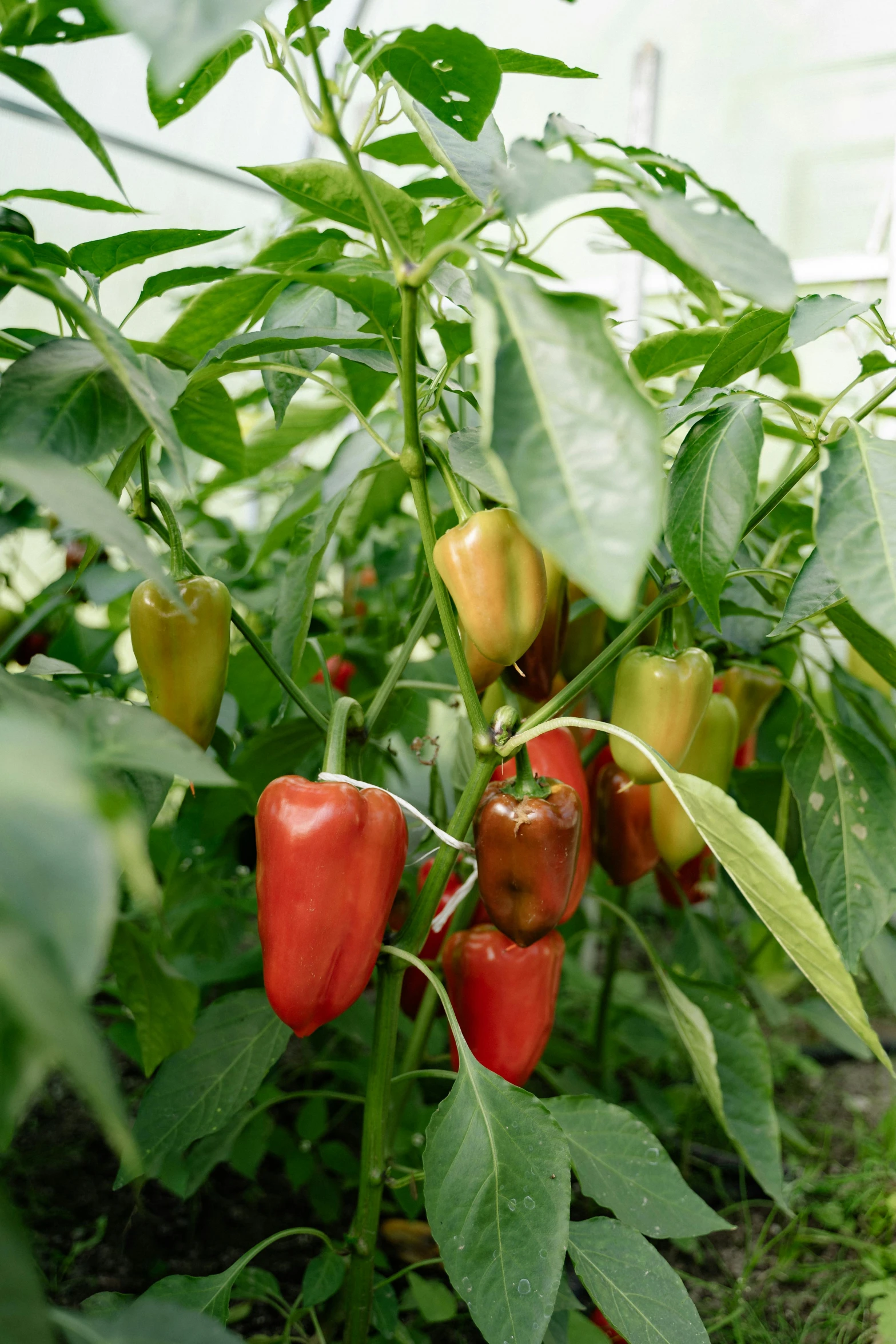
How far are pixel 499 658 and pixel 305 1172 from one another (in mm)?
611

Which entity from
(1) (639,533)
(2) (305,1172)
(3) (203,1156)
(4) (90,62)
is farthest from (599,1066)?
(4) (90,62)

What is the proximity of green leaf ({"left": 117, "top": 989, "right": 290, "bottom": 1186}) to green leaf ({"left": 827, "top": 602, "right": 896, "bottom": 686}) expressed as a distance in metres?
0.43

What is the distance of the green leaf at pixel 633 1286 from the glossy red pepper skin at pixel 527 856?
0.17m

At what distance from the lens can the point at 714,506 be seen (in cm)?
49

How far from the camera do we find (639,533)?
0.30 metres

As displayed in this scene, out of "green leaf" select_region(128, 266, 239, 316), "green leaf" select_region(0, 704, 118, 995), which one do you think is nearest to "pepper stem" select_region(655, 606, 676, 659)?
"green leaf" select_region(128, 266, 239, 316)

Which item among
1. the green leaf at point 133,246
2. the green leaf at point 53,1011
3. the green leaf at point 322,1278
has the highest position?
the green leaf at point 133,246

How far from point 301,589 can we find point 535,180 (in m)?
0.33

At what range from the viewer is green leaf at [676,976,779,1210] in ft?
2.38

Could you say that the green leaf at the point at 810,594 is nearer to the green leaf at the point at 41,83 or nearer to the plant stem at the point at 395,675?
the plant stem at the point at 395,675

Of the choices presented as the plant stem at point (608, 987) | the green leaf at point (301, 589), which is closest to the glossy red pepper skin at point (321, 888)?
the green leaf at point (301, 589)

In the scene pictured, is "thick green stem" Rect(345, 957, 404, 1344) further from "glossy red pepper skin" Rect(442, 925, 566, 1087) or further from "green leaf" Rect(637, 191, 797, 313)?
"green leaf" Rect(637, 191, 797, 313)

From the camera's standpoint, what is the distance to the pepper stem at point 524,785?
1.83 ft

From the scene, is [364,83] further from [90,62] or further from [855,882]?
[855,882]
